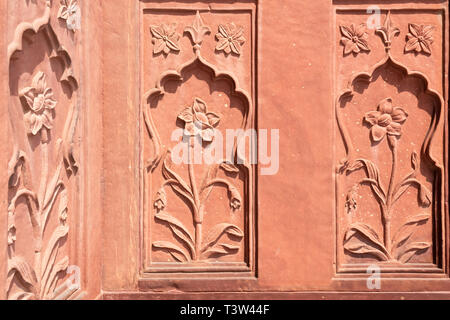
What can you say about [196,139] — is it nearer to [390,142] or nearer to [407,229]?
[390,142]

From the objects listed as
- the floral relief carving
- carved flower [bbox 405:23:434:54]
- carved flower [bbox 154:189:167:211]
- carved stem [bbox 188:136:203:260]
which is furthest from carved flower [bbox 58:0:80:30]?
carved flower [bbox 405:23:434:54]

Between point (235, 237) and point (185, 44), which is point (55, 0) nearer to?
point (185, 44)

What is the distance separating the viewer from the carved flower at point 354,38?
236 cm

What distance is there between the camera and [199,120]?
7.71 ft

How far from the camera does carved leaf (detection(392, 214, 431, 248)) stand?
7.78 feet

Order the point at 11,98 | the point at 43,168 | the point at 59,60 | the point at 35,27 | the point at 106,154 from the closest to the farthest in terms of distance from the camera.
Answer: the point at 11,98 < the point at 35,27 < the point at 43,168 < the point at 59,60 < the point at 106,154

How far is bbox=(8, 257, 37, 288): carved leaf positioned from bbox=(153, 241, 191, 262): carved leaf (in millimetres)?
779

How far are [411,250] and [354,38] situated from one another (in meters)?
1.16

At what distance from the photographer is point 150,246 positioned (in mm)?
2365

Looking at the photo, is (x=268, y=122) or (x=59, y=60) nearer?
(x=59, y=60)

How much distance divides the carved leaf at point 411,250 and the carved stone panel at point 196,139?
79 centimetres

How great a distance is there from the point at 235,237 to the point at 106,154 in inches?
31.5

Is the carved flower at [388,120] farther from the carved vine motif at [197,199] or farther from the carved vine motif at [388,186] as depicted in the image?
the carved vine motif at [197,199]

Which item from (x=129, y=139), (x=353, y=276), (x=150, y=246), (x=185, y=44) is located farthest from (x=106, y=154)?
(x=353, y=276)
